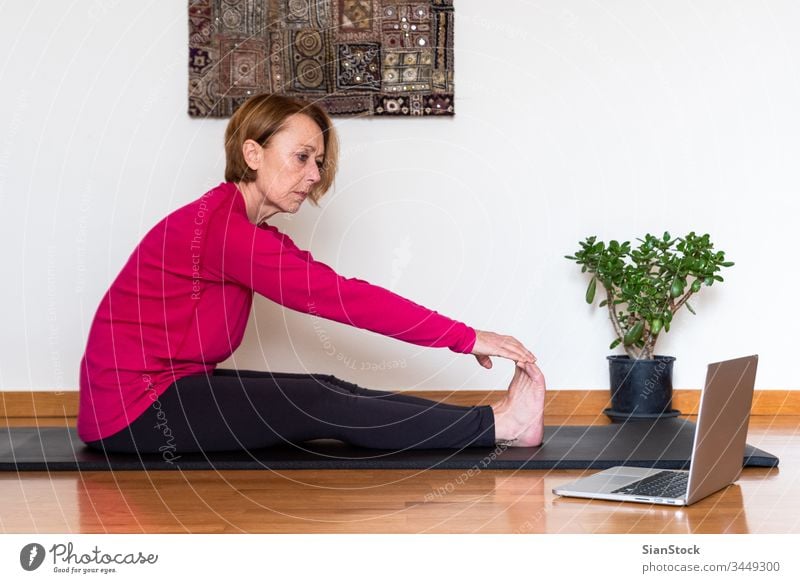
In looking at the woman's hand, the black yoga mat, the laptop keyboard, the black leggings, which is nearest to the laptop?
the laptop keyboard

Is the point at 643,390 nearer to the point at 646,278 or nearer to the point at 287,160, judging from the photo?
the point at 646,278

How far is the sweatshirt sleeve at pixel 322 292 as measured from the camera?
2395mm

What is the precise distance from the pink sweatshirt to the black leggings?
52 millimetres

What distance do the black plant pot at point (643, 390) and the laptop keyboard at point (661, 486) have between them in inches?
36.5

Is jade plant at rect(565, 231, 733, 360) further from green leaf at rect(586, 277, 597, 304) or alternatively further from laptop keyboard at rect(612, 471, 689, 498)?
laptop keyboard at rect(612, 471, 689, 498)

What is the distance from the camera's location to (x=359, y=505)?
81.4 inches

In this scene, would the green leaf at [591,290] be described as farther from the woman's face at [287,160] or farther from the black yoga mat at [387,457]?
the woman's face at [287,160]

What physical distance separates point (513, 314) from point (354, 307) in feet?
3.63

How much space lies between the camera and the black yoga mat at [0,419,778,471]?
2.43 m

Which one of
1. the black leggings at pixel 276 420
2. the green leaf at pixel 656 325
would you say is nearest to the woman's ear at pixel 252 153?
the black leggings at pixel 276 420

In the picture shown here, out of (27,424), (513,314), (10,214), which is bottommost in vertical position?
(27,424)

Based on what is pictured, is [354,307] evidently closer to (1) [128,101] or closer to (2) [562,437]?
(2) [562,437]
